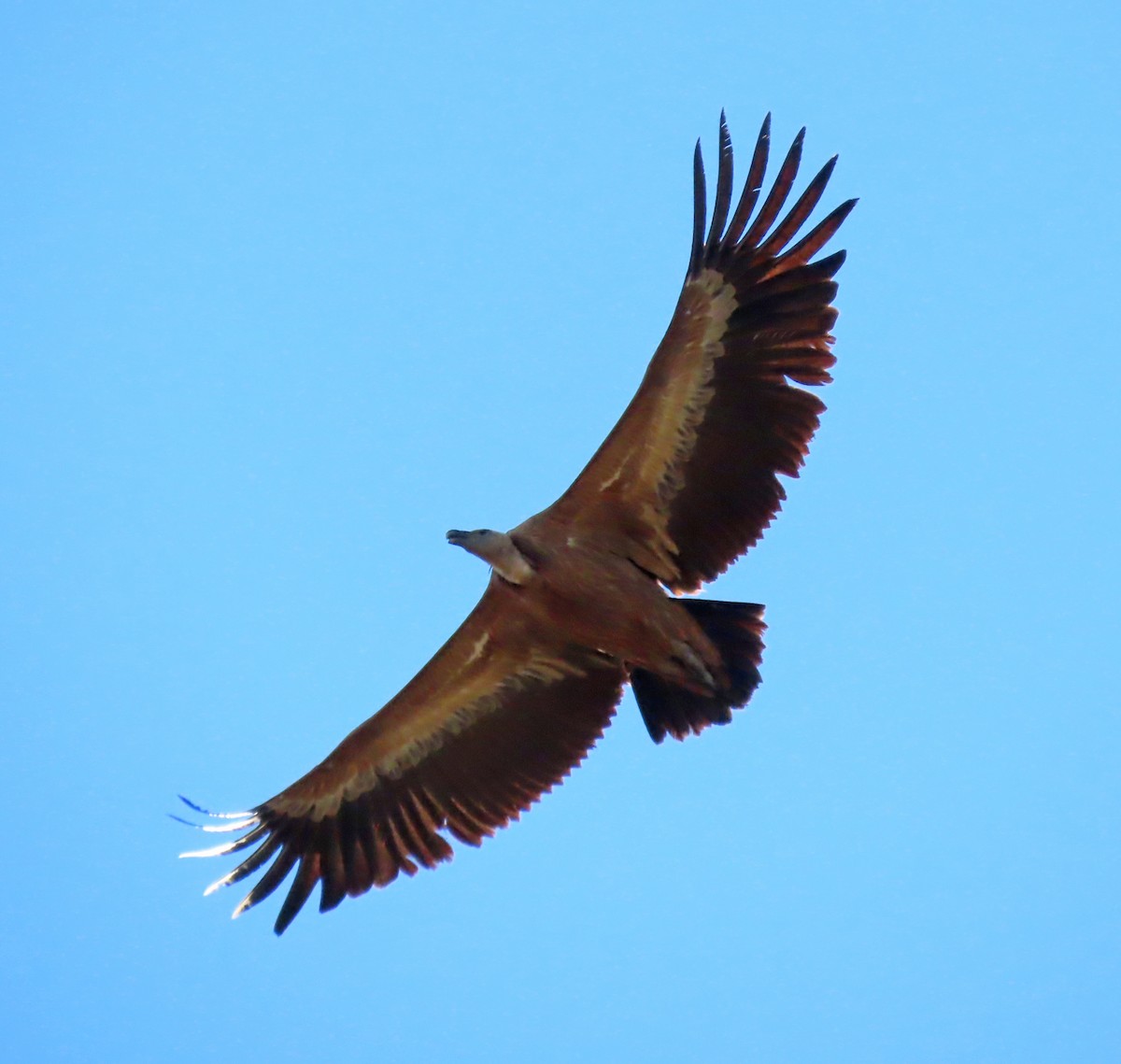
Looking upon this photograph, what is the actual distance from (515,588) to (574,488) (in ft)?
2.35

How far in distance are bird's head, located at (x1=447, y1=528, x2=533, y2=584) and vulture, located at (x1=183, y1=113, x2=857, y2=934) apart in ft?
0.04

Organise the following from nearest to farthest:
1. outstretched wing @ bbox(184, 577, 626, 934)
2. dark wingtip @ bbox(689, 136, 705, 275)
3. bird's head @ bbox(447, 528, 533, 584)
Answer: dark wingtip @ bbox(689, 136, 705, 275), bird's head @ bbox(447, 528, 533, 584), outstretched wing @ bbox(184, 577, 626, 934)

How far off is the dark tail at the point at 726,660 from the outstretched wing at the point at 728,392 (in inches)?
11.9

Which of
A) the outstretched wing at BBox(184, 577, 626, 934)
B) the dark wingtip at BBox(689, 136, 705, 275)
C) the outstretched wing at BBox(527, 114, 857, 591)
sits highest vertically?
the dark wingtip at BBox(689, 136, 705, 275)

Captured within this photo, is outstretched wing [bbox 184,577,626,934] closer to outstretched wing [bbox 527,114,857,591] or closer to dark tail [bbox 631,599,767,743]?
dark tail [bbox 631,599,767,743]

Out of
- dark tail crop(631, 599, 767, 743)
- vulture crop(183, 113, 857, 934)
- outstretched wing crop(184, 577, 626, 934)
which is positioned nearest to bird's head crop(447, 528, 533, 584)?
vulture crop(183, 113, 857, 934)

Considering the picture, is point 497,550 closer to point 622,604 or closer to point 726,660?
point 622,604

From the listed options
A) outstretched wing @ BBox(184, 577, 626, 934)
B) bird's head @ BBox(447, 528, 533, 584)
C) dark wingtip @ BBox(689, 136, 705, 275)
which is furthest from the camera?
outstretched wing @ BBox(184, 577, 626, 934)

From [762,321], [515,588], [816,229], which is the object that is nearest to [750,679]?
[515,588]

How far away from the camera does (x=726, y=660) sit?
28.9 ft

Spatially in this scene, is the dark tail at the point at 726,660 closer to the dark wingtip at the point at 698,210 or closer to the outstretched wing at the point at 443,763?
the outstretched wing at the point at 443,763

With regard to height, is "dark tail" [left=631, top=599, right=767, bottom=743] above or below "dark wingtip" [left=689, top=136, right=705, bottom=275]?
below

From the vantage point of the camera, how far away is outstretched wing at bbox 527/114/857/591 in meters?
8.61

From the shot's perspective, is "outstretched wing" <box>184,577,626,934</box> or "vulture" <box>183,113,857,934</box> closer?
"vulture" <box>183,113,857,934</box>
